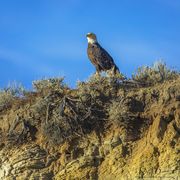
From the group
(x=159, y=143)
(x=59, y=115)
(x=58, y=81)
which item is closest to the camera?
(x=159, y=143)

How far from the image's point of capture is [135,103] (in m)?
14.5

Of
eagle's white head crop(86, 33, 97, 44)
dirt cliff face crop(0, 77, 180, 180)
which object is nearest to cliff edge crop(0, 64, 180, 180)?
dirt cliff face crop(0, 77, 180, 180)

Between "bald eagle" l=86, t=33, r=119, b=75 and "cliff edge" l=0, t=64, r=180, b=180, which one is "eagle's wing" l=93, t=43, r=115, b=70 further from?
"cliff edge" l=0, t=64, r=180, b=180

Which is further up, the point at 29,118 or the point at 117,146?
the point at 29,118

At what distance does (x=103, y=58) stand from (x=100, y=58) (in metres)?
0.09

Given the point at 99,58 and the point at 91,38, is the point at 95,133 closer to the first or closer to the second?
the point at 99,58

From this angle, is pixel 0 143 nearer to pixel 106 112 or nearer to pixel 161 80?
pixel 106 112

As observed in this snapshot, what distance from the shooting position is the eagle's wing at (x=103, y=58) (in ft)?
60.0

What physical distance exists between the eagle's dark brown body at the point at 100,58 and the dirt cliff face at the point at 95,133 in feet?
9.92

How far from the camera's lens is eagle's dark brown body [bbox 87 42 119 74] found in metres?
18.3

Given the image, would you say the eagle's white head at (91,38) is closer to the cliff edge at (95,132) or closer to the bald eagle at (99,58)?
the bald eagle at (99,58)

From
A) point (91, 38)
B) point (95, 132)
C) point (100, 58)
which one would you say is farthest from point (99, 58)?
point (95, 132)

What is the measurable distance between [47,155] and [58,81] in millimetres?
2049

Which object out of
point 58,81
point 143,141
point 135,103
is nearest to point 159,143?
point 143,141
